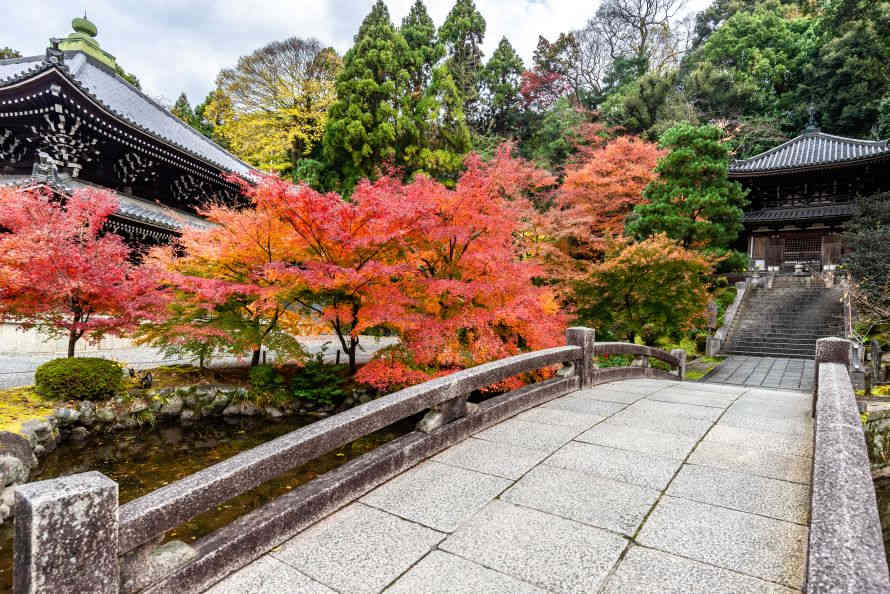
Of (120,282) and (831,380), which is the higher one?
(120,282)

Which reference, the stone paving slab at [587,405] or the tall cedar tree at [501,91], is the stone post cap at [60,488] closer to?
the stone paving slab at [587,405]

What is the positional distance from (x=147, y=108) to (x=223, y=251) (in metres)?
12.2

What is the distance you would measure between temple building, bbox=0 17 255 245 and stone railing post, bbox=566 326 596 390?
7043 mm

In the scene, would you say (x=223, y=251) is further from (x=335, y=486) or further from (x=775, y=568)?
(x=775, y=568)

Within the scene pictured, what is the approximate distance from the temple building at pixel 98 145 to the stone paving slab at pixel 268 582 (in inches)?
328

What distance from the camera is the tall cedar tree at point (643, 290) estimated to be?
10.8 meters

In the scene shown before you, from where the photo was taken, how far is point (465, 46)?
105 feet

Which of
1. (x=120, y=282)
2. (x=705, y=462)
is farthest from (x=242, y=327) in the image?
(x=705, y=462)

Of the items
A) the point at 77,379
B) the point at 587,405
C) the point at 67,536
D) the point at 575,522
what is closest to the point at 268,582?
the point at 67,536

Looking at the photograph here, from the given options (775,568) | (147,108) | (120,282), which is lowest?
(775,568)

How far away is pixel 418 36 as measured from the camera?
25.7 meters

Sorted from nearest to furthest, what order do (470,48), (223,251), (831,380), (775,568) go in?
(775,568)
(831,380)
(223,251)
(470,48)

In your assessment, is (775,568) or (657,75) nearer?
(775,568)

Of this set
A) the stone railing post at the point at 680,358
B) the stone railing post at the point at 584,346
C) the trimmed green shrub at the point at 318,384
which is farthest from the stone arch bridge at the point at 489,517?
the stone railing post at the point at 680,358
